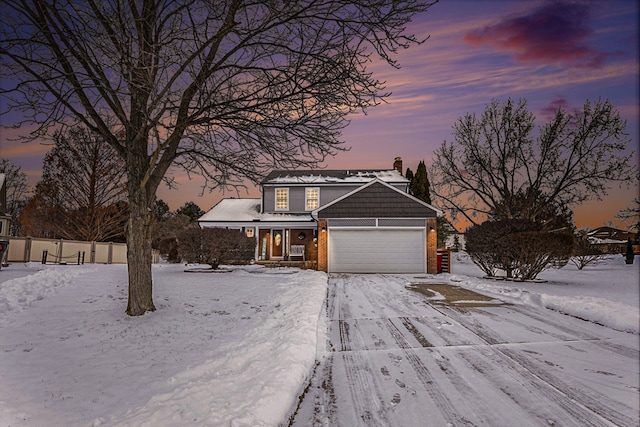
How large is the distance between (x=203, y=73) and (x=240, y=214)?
17.3 meters

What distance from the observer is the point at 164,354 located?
4.63 metres

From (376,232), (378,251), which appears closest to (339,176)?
(376,232)

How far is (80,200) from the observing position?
23.2m

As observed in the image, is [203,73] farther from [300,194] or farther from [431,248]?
[300,194]

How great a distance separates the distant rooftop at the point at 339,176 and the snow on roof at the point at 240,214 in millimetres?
2202

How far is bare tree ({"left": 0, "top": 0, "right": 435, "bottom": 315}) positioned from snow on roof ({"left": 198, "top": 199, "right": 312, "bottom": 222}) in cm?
1463

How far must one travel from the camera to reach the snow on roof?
72.7 ft

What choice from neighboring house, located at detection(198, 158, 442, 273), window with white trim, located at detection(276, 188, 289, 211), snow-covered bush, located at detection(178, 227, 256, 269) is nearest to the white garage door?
neighboring house, located at detection(198, 158, 442, 273)

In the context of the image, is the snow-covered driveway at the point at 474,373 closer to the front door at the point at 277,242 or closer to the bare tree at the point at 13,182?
the front door at the point at 277,242

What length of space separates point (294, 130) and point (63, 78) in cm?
385

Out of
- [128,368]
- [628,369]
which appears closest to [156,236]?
[128,368]

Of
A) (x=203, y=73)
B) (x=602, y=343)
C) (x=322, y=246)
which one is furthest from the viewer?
(x=322, y=246)

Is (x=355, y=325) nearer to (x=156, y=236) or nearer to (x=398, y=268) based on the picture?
(x=398, y=268)

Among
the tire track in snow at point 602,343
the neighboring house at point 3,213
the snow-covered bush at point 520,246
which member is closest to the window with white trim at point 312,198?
the snow-covered bush at point 520,246
